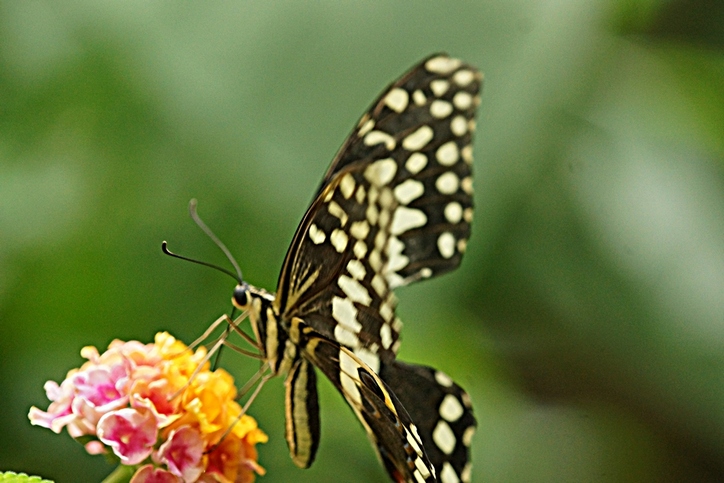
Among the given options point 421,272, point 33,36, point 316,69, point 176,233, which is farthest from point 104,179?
point 421,272

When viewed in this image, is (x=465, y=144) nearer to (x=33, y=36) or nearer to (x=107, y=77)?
(x=107, y=77)

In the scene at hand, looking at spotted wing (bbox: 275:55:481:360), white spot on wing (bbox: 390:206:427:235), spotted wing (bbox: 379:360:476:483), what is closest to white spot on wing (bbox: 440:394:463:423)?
spotted wing (bbox: 379:360:476:483)

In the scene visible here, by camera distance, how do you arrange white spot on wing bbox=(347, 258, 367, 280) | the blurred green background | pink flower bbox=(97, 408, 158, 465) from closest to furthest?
pink flower bbox=(97, 408, 158, 465) → white spot on wing bbox=(347, 258, 367, 280) → the blurred green background

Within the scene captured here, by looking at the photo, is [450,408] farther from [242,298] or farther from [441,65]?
[441,65]

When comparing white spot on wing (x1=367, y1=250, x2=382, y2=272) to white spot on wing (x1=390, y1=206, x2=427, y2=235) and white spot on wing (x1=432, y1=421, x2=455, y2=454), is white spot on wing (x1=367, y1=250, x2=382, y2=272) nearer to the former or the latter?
white spot on wing (x1=390, y1=206, x2=427, y2=235)

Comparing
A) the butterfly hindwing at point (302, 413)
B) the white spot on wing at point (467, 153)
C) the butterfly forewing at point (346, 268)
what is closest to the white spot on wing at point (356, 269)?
the butterfly forewing at point (346, 268)

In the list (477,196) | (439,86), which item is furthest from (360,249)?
(477,196)

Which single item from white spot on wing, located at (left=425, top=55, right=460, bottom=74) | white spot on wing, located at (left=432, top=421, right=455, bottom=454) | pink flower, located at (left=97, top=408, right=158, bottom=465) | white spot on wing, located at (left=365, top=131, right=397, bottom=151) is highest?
white spot on wing, located at (left=425, top=55, right=460, bottom=74)
